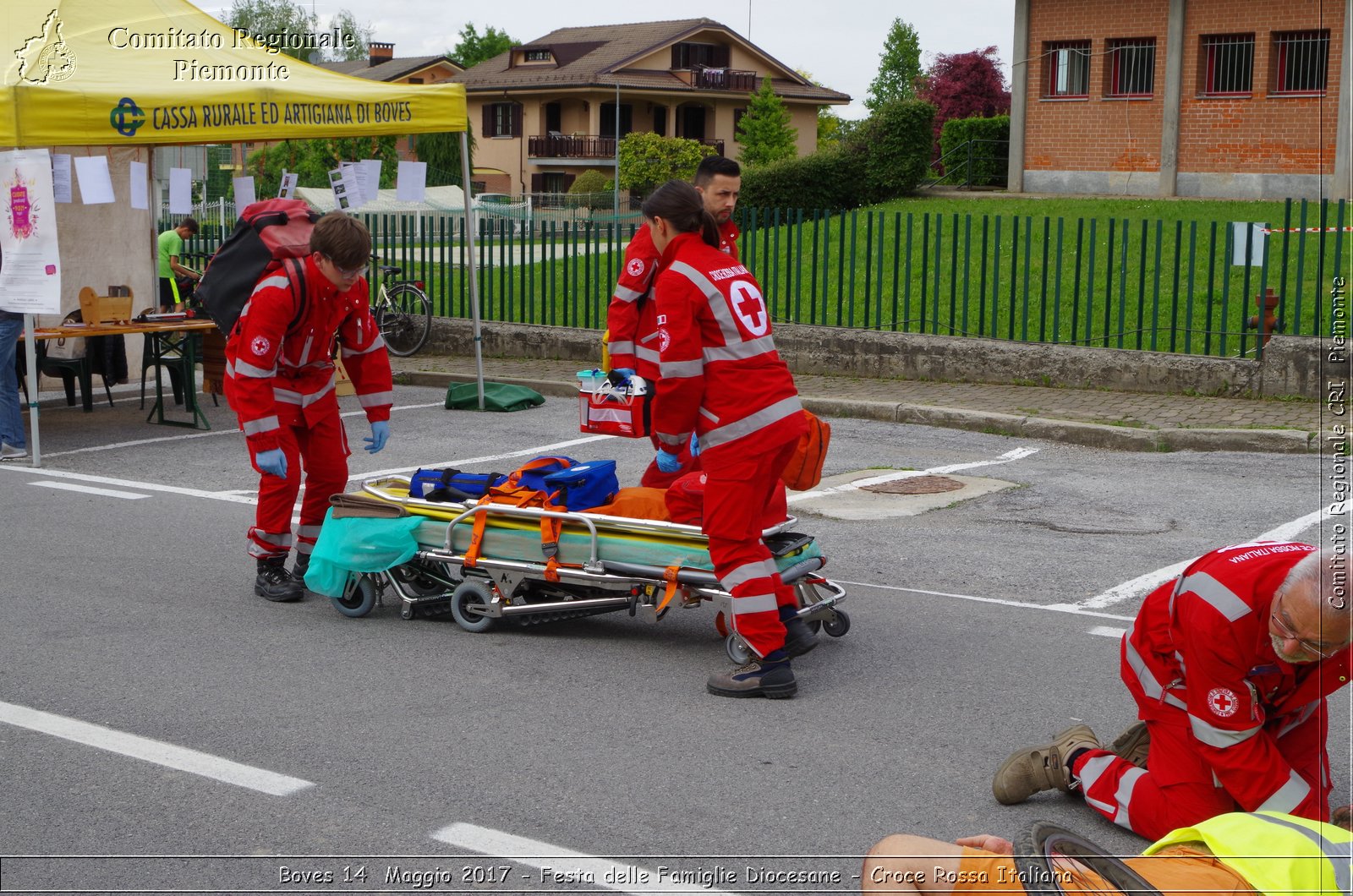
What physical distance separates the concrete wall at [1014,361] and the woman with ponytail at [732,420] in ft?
25.5

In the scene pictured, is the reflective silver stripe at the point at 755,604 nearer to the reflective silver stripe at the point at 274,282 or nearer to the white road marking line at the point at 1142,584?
the white road marking line at the point at 1142,584

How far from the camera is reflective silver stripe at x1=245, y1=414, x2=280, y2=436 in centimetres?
646

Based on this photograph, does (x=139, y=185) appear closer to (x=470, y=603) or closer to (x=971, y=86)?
(x=470, y=603)

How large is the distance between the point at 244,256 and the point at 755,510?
9.68 ft

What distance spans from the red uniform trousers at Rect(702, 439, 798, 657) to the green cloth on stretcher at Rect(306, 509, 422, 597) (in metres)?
1.59

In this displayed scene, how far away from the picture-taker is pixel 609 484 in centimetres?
639

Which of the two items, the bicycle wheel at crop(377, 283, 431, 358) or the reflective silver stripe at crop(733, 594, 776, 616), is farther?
the bicycle wheel at crop(377, 283, 431, 358)

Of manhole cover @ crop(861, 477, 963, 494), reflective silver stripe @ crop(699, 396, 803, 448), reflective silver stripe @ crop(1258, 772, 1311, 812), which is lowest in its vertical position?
manhole cover @ crop(861, 477, 963, 494)

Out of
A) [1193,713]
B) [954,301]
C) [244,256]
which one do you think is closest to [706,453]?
[1193,713]

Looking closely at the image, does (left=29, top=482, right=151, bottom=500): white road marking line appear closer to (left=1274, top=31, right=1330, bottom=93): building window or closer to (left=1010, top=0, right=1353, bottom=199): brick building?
(left=1010, top=0, right=1353, bottom=199): brick building

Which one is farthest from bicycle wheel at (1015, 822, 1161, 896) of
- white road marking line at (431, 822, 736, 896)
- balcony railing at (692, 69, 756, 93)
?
balcony railing at (692, 69, 756, 93)

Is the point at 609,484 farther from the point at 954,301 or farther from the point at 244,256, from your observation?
the point at 954,301

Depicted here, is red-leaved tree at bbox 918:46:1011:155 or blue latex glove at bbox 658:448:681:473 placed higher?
red-leaved tree at bbox 918:46:1011:155

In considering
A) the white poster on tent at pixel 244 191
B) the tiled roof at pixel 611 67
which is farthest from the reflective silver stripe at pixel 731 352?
the tiled roof at pixel 611 67
